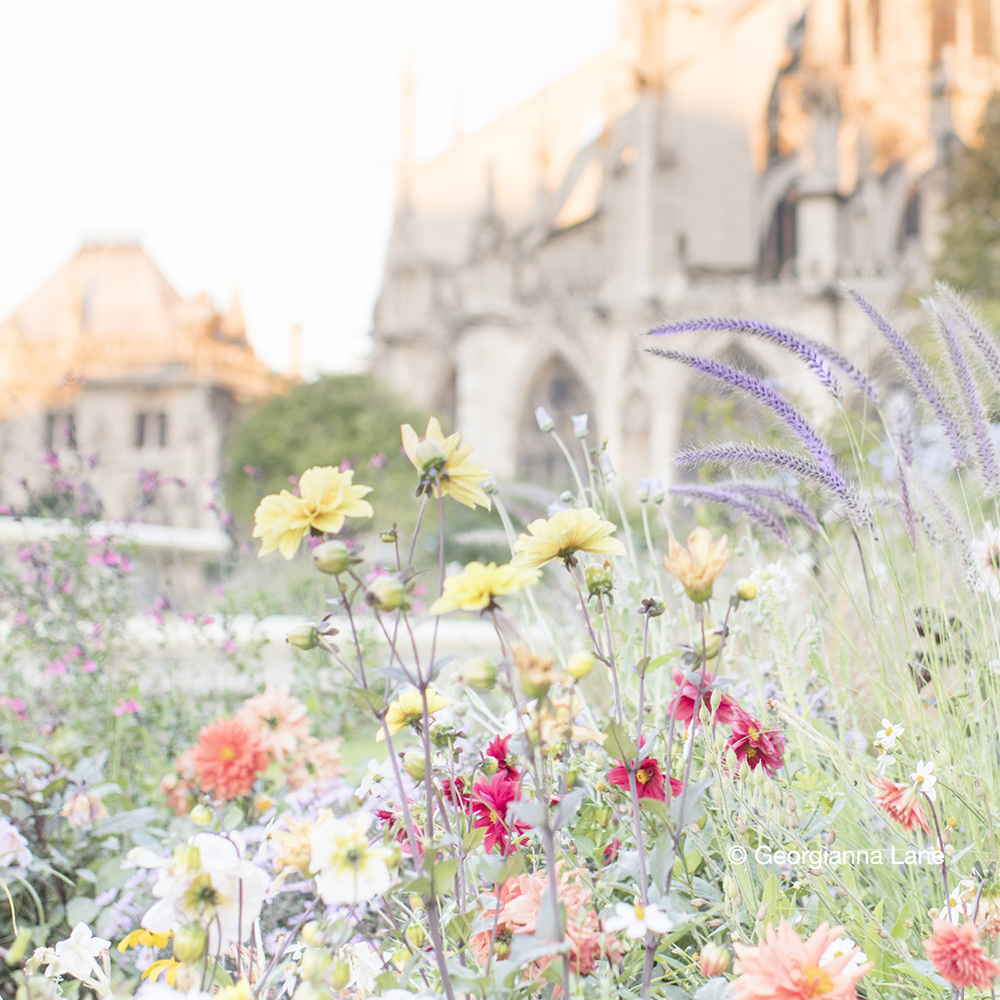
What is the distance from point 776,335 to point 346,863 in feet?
3.58

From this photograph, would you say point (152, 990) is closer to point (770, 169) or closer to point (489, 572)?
point (489, 572)

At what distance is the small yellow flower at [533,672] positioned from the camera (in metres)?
→ 0.91

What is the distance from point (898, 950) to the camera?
1.31 metres

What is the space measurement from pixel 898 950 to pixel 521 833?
539mm

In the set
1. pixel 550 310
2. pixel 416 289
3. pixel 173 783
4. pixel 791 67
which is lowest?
pixel 173 783

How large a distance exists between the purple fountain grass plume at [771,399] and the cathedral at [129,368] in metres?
33.1

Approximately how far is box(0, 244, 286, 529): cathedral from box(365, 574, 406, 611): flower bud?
1319 inches

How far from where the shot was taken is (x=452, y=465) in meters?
1.20

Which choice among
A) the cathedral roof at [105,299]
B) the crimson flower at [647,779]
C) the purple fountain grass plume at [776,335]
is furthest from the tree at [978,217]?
the cathedral roof at [105,299]

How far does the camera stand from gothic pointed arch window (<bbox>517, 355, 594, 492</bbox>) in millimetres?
25562

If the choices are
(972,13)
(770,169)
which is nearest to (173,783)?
(770,169)

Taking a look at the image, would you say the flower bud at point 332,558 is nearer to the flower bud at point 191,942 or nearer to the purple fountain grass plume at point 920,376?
the flower bud at point 191,942

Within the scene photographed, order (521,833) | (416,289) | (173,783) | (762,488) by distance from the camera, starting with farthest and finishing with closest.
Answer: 1. (416,289)
2. (173,783)
3. (762,488)
4. (521,833)

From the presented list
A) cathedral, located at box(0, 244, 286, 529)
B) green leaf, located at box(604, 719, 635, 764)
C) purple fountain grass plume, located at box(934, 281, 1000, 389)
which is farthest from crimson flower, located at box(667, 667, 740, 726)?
cathedral, located at box(0, 244, 286, 529)
